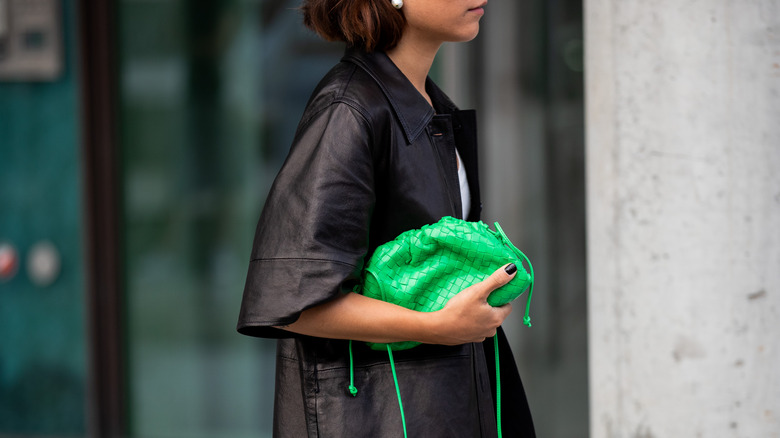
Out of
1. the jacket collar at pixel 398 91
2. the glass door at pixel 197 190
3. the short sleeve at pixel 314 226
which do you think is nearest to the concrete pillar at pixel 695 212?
the jacket collar at pixel 398 91

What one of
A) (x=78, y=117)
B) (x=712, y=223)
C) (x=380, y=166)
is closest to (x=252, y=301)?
(x=380, y=166)

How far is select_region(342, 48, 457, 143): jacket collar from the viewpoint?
1.64m

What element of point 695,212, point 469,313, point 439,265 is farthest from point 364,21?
point 695,212

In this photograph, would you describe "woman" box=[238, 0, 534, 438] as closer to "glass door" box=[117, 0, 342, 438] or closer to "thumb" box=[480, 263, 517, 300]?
"thumb" box=[480, 263, 517, 300]

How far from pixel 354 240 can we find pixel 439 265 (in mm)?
169

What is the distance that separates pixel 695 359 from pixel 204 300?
3034mm

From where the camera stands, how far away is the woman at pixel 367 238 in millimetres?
1479

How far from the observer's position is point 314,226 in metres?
1.46

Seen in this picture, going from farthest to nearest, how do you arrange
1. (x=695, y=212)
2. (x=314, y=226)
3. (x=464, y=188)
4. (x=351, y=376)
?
(x=695, y=212) → (x=464, y=188) → (x=351, y=376) → (x=314, y=226)

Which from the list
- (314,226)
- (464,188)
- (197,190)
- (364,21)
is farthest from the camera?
(197,190)

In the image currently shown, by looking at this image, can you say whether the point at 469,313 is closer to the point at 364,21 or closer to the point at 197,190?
the point at 364,21

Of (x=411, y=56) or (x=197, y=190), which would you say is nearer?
(x=411, y=56)

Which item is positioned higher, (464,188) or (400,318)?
(464,188)

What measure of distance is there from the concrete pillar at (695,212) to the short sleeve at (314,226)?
1237 mm
